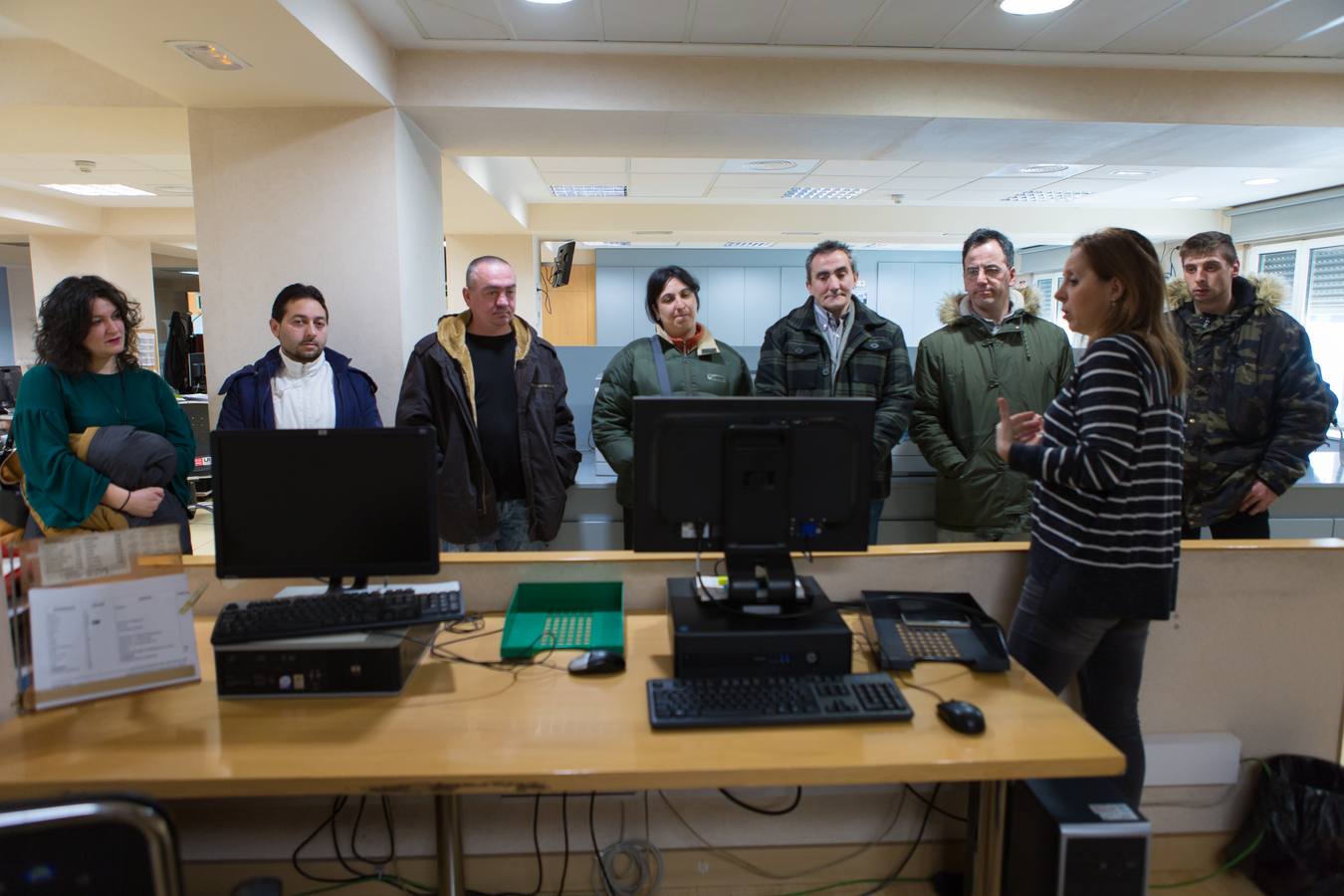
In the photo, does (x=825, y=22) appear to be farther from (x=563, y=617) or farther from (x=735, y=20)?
(x=563, y=617)

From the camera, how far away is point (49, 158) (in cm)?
530

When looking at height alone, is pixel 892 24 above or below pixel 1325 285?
above

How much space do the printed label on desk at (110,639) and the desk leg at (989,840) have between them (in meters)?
1.52

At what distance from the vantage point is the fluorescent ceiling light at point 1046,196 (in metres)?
6.61

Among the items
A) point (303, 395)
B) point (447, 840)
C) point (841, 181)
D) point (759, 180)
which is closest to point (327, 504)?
point (447, 840)

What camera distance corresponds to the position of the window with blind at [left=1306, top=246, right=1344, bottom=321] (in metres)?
6.50

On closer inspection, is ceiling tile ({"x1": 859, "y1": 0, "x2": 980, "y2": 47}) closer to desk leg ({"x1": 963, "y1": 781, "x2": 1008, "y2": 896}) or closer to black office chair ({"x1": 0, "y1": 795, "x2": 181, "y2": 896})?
desk leg ({"x1": 963, "y1": 781, "x2": 1008, "y2": 896})

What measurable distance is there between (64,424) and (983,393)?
2747mm

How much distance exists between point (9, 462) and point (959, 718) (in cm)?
269

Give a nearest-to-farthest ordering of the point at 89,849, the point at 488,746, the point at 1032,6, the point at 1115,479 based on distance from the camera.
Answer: the point at 89,849
the point at 488,746
the point at 1115,479
the point at 1032,6

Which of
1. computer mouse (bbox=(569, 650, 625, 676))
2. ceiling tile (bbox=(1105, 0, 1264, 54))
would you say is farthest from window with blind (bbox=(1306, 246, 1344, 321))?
computer mouse (bbox=(569, 650, 625, 676))

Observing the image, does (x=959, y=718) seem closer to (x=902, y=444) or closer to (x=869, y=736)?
(x=869, y=736)

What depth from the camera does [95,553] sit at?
1.36 meters

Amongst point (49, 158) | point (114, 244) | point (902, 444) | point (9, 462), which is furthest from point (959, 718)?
point (114, 244)
